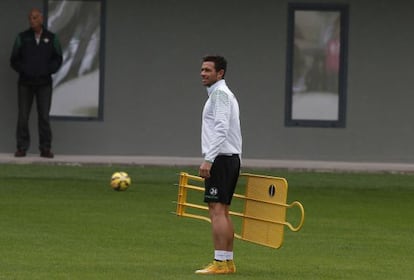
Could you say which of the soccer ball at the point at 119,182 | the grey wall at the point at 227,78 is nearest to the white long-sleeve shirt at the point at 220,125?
the soccer ball at the point at 119,182

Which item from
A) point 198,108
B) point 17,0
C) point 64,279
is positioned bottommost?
point 64,279

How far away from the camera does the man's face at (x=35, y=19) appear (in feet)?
71.2

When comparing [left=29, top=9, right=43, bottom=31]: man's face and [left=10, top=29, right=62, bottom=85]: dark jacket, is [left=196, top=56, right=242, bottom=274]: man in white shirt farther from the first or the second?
[left=10, top=29, right=62, bottom=85]: dark jacket

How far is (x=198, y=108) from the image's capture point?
75.8ft

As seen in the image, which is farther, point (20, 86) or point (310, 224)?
point (20, 86)

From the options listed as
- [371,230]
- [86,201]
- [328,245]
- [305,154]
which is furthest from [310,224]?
[305,154]

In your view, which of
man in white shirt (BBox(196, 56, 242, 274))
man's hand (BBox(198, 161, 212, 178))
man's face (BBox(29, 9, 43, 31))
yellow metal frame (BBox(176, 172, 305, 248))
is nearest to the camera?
man's hand (BBox(198, 161, 212, 178))

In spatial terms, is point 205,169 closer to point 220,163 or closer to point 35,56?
point 220,163

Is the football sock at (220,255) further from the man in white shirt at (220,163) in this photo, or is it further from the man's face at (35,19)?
the man's face at (35,19)

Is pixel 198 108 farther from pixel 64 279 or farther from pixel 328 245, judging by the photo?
pixel 64 279

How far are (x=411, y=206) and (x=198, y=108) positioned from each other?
5.90 meters

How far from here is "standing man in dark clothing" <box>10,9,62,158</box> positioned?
72.2 feet

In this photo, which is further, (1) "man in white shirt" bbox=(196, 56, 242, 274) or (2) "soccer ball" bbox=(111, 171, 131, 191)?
(2) "soccer ball" bbox=(111, 171, 131, 191)

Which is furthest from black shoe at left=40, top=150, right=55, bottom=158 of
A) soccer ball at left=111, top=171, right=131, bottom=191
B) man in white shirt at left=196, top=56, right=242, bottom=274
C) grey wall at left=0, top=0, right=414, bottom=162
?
man in white shirt at left=196, top=56, right=242, bottom=274
